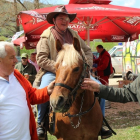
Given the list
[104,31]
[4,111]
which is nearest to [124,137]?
[4,111]

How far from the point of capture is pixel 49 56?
3555 millimetres

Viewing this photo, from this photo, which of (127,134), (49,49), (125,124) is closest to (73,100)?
(49,49)

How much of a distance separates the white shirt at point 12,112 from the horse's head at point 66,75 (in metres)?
0.39

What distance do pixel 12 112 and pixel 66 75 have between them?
0.73 meters

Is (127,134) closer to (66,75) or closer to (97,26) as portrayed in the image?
(66,75)

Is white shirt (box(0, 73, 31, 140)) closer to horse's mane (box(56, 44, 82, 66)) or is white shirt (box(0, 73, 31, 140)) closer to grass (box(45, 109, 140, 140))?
horse's mane (box(56, 44, 82, 66))

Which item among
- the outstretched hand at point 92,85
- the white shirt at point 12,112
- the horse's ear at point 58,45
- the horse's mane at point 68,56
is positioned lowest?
the white shirt at point 12,112

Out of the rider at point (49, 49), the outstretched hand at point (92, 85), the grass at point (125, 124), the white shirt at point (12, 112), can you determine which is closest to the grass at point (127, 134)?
the grass at point (125, 124)

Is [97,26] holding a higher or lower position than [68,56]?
higher

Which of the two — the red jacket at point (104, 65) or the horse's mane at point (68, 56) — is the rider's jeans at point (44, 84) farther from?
the red jacket at point (104, 65)

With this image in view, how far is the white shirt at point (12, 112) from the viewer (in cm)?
229

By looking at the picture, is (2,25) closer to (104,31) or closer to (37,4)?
(37,4)

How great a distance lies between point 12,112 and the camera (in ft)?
7.62

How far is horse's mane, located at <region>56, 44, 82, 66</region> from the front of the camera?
8.25ft
